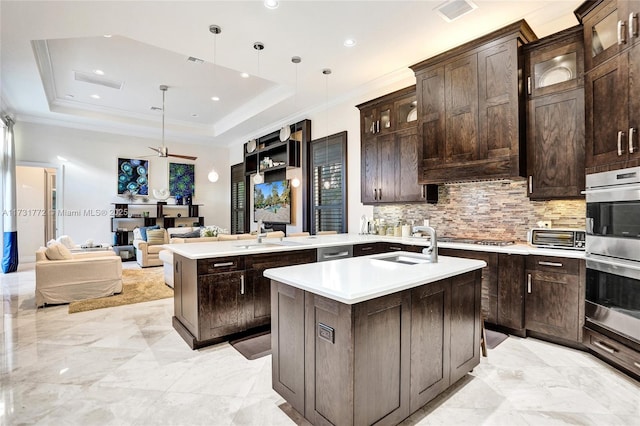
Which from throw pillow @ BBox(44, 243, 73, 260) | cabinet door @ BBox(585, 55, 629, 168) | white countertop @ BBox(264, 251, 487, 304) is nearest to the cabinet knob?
cabinet door @ BBox(585, 55, 629, 168)

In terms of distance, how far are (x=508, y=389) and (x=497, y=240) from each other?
6.10 ft

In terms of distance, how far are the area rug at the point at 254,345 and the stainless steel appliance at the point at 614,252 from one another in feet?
9.28

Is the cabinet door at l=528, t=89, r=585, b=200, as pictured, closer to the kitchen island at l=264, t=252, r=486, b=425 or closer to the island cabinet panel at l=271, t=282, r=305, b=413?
the kitchen island at l=264, t=252, r=486, b=425

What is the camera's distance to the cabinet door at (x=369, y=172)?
477 cm

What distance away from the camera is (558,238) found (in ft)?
9.97

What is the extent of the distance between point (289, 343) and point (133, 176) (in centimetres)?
817

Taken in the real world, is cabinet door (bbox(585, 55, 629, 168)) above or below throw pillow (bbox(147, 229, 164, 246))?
above

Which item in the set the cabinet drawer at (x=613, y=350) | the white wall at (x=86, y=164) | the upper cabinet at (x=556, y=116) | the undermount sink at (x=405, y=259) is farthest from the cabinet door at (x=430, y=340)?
the white wall at (x=86, y=164)

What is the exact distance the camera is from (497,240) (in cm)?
368

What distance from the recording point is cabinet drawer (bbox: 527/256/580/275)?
111 inches

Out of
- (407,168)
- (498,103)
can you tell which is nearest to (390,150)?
(407,168)

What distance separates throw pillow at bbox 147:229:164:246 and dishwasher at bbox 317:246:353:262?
5.07 metres

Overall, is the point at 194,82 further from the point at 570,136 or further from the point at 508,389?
the point at 508,389

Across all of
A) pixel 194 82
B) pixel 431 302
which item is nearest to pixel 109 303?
pixel 194 82
